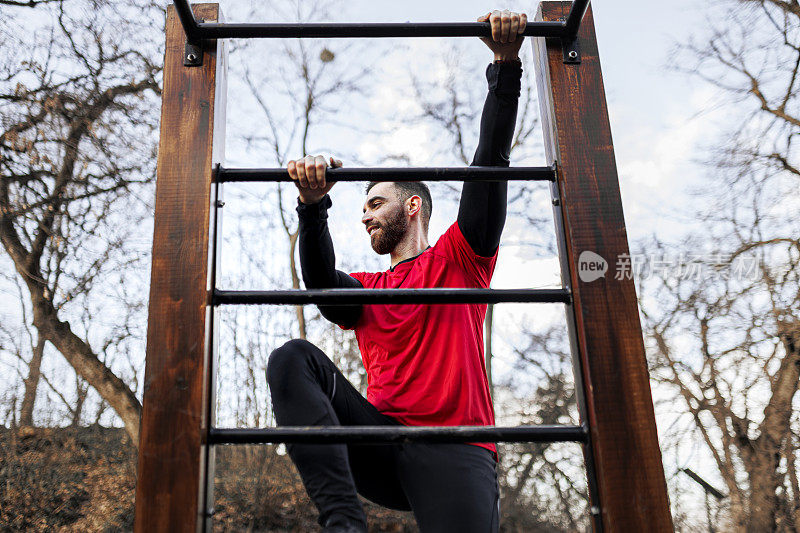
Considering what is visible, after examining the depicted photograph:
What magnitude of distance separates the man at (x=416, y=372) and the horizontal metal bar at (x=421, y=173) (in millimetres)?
98

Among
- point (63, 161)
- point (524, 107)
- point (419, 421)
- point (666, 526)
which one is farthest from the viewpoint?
point (524, 107)

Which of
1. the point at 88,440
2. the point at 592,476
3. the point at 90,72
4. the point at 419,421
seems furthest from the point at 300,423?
the point at 90,72

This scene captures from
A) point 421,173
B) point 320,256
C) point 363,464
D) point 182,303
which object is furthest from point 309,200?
point 363,464

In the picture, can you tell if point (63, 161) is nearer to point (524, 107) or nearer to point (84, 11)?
point (84, 11)

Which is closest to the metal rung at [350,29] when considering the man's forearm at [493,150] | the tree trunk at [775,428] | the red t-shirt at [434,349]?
the man's forearm at [493,150]

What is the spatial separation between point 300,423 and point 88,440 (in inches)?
243

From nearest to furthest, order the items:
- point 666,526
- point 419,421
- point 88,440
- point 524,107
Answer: point 666,526 → point 419,421 → point 88,440 → point 524,107

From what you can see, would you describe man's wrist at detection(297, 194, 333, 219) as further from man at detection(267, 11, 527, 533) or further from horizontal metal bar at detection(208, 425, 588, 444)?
horizontal metal bar at detection(208, 425, 588, 444)

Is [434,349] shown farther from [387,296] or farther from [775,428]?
[775,428]

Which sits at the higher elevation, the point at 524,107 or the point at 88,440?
the point at 524,107

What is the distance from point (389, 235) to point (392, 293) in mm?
994

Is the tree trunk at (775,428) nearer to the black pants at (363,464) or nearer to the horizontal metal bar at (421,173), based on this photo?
the black pants at (363,464)

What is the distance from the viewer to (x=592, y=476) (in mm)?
984

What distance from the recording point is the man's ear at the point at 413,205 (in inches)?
83.7
